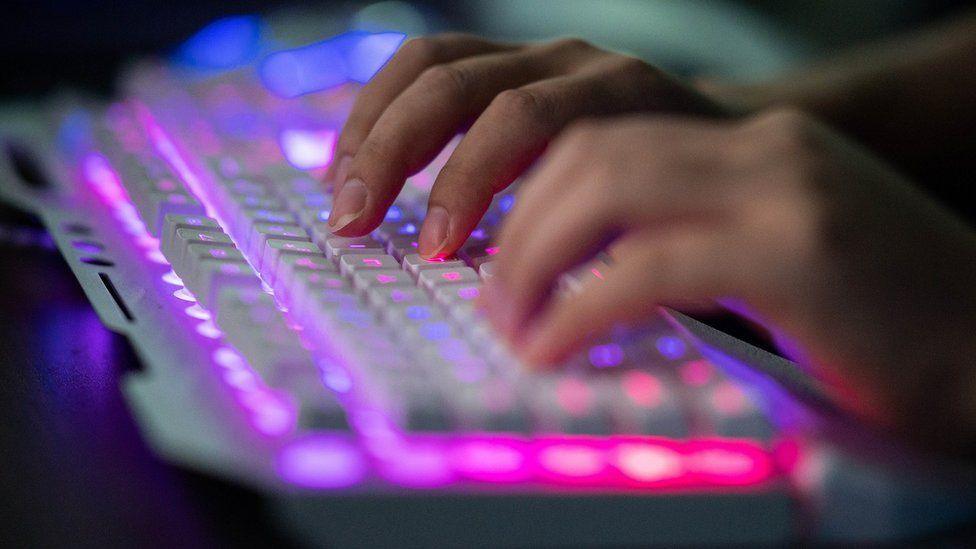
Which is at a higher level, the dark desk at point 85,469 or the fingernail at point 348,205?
the fingernail at point 348,205

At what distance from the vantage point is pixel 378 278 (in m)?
0.49

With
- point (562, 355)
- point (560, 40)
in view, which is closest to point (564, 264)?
point (562, 355)

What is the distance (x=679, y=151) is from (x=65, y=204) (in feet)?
1.64

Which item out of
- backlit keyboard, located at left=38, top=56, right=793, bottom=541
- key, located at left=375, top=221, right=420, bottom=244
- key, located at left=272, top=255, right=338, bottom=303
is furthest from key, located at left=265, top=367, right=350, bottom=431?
key, located at left=375, top=221, right=420, bottom=244

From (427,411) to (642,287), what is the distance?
0.11 meters

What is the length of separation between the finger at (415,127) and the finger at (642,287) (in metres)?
0.20

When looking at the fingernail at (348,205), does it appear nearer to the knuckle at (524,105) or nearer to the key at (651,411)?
the knuckle at (524,105)

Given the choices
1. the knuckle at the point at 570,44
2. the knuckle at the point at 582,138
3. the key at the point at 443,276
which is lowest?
the key at the point at 443,276

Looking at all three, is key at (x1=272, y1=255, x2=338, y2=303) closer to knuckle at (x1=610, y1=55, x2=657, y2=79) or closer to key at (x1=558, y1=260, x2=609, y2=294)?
key at (x1=558, y1=260, x2=609, y2=294)

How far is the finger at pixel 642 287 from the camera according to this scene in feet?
1.29

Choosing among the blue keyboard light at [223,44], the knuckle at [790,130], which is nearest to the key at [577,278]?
the knuckle at [790,130]

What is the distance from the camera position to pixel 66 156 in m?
0.82

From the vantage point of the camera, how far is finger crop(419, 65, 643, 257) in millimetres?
554

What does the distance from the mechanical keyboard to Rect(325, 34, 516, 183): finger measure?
0.14 m
